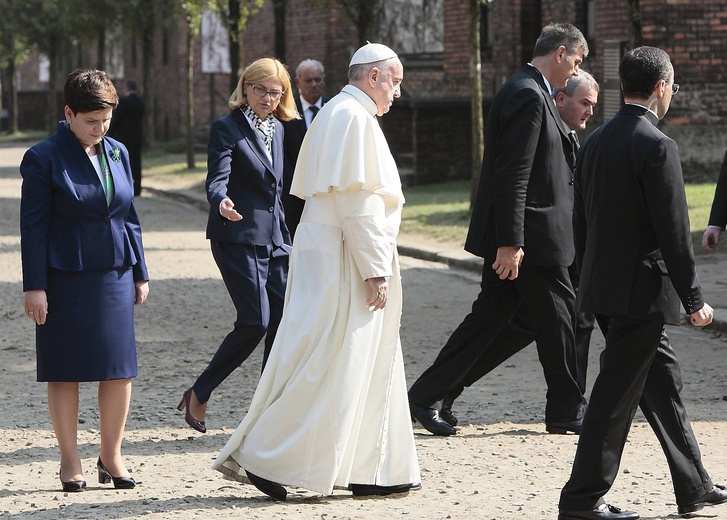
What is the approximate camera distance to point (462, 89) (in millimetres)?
25984

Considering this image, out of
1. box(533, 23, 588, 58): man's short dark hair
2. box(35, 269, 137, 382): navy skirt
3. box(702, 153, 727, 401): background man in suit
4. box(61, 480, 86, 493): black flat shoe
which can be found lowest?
box(61, 480, 86, 493): black flat shoe

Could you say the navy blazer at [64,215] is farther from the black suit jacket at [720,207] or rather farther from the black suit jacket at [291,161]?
the black suit jacket at [720,207]

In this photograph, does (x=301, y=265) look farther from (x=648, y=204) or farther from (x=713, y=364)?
(x=713, y=364)

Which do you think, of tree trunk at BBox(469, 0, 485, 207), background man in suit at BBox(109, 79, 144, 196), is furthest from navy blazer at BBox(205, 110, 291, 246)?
background man in suit at BBox(109, 79, 144, 196)

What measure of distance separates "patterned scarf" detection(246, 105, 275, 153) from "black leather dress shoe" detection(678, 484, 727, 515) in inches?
119

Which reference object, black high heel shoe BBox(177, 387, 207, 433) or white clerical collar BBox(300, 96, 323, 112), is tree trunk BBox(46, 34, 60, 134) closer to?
white clerical collar BBox(300, 96, 323, 112)

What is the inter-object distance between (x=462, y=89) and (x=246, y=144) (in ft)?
62.9

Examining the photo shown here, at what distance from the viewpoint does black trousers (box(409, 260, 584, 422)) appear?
6.93 m

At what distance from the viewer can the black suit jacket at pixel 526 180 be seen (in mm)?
6684

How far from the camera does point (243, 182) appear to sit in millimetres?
7164

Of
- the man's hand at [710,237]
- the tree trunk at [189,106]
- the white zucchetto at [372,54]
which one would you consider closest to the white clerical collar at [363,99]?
the white zucchetto at [372,54]

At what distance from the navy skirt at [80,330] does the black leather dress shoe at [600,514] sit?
1.96m

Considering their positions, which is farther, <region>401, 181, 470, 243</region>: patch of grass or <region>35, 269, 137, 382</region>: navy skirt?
<region>401, 181, 470, 243</region>: patch of grass

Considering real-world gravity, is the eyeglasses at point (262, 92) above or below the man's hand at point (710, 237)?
above
